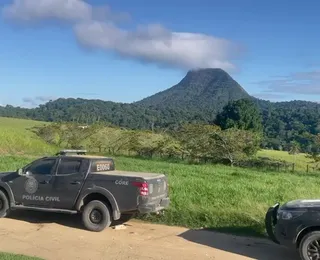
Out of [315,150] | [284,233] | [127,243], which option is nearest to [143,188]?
[127,243]

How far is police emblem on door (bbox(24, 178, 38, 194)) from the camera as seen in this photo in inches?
417

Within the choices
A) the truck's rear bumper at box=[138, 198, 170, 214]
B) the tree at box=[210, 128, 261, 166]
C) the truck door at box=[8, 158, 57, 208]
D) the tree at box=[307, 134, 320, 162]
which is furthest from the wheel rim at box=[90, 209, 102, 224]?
the tree at box=[210, 128, 261, 166]

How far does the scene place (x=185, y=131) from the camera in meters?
43.1

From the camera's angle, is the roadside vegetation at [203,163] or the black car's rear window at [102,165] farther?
the roadside vegetation at [203,163]

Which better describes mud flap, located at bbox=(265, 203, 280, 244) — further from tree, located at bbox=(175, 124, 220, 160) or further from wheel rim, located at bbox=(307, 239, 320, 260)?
tree, located at bbox=(175, 124, 220, 160)

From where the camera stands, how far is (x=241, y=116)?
227ft


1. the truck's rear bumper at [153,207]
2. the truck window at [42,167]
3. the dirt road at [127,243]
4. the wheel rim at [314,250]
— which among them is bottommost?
the dirt road at [127,243]

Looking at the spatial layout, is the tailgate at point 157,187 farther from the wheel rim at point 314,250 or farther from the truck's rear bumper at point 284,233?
the wheel rim at point 314,250

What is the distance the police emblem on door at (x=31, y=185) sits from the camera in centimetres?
1059

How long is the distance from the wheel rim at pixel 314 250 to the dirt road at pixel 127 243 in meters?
0.70

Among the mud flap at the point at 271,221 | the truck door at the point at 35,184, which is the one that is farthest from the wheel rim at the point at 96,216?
the mud flap at the point at 271,221

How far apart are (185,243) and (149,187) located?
4.67 ft

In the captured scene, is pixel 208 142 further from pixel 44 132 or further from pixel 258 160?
pixel 44 132

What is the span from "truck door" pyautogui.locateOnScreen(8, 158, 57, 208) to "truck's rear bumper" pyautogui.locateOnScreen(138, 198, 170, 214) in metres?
2.26
